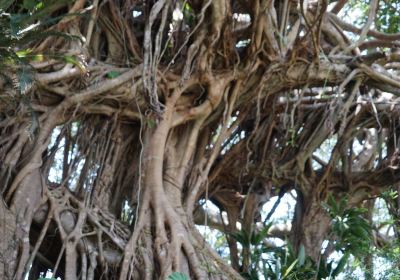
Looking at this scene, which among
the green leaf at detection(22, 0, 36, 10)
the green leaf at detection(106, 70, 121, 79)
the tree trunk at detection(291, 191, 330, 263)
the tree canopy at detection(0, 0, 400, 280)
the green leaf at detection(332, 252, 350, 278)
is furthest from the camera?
the tree trunk at detection(291, 191, 330, 263)

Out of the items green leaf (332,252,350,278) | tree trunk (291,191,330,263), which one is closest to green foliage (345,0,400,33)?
tree trunk (291,191,330,263)

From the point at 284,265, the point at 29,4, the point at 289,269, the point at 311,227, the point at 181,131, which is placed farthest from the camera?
the point at 311,227

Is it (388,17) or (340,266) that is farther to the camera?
(388,17)

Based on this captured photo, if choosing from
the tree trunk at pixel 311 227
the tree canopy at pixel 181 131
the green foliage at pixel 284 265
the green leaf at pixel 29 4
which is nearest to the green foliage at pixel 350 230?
the tree canopy at pixel 181 131

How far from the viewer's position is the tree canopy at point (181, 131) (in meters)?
4.34

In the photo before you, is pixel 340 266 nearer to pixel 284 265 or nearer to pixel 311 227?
pixel 284 265

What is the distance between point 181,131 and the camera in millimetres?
5250

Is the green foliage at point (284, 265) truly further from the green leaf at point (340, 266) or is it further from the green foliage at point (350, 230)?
the green foliage at point (350, 230)

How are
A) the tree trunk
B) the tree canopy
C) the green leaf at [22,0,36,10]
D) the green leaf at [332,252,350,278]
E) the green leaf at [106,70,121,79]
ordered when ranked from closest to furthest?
the green leaf at [22,0,36,10] < the tree canopy < the green leaf at [332,252,350,278] < the green leaf at [106,70,121,79] < the tree trunk

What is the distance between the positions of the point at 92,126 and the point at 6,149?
695 millimetres

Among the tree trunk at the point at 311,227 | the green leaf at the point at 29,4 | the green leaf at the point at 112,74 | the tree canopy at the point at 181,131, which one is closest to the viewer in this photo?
the green leaf at the point at 29,4

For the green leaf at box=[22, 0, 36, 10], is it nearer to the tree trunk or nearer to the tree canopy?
the tree canopy

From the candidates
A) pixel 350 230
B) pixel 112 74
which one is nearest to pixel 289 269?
pixel 350 230

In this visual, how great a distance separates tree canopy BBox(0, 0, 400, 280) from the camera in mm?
4344
